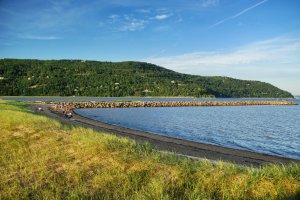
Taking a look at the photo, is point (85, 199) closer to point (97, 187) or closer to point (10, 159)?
point (97, 187)

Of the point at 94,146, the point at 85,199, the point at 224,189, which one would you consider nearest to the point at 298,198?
the point at 224,189

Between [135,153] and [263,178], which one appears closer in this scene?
[263,178]

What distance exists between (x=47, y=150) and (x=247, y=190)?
34.4 ft

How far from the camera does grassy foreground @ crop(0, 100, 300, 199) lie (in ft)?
32.1

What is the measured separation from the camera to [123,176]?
1145 centimetres

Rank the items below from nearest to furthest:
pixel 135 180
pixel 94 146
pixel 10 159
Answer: pixel 135 180
pixel 10 159
pixel 94 146

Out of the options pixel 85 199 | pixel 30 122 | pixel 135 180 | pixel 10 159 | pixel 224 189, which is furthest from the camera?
pixel 30 122

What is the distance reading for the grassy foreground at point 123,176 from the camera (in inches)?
385

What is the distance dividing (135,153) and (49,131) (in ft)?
30.5

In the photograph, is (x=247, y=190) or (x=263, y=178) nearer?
(x=247, y=190)

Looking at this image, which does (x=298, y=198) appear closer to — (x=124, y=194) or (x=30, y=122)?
(x=124, y=194)

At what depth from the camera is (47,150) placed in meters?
16.6

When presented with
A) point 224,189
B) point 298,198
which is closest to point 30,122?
point 224,189

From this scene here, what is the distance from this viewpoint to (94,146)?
16141 millimetres
